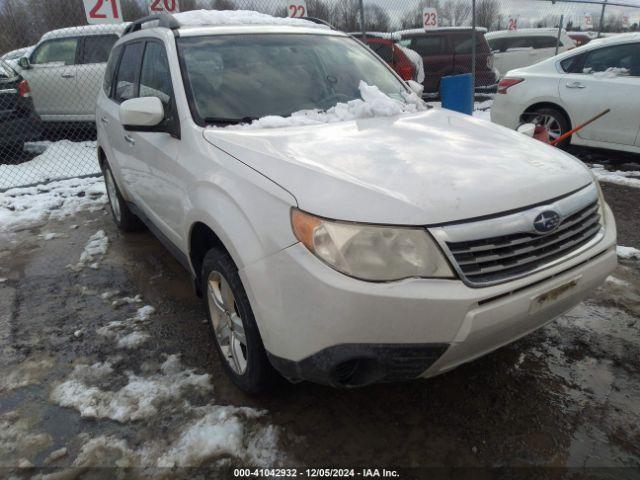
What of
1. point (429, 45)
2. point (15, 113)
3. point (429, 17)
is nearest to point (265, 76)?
point (15, 113)

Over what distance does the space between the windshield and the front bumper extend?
3.82ft

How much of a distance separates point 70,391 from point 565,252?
2524mm

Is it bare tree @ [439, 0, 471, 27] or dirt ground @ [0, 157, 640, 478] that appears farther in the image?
bare tree @ [439, 0, 471, 27]

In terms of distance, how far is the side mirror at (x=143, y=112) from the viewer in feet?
8.60

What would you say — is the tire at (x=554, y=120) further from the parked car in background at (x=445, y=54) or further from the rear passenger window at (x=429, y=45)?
the rear passenger window at (x=429, y=45)

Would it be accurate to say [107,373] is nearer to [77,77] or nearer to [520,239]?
[520,239]

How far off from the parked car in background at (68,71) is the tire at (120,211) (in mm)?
4357

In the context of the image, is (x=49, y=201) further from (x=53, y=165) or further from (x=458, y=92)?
(x=458, y=92)

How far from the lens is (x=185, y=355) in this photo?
9.44 feet

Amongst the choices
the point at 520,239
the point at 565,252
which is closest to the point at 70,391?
the point at 520,239

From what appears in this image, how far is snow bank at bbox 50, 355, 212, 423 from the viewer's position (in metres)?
2.43

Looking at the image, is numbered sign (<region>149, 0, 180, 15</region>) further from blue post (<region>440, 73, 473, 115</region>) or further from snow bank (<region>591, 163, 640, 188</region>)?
snow bank (<region>591, 163, 640, 188</region>)

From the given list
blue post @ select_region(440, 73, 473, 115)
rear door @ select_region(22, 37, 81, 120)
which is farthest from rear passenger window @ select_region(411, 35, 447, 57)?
rear door @ select_region(22, 37, 81, 120)

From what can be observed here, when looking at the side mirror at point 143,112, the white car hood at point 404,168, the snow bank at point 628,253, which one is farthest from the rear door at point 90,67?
the snow bank at point 628,253
